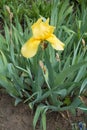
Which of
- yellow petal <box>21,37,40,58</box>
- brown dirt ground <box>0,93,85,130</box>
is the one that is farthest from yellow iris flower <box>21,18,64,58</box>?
brown dirt ground <box>0,93,85,130</box>

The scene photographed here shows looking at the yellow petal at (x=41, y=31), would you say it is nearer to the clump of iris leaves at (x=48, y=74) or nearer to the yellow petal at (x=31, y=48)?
the yellow petal at (x=31, y=48)

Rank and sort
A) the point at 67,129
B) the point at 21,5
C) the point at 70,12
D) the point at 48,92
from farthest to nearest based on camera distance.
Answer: the point at 21,5
the point at 70,12
the point at 67,129
the point at 48,92

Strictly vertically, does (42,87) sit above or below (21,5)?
below

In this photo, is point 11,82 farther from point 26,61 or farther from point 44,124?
point 44,124

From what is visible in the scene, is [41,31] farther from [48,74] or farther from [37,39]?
[48,74]

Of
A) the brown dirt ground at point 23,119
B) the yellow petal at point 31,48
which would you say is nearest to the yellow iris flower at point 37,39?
the yellow petal at point 31,48

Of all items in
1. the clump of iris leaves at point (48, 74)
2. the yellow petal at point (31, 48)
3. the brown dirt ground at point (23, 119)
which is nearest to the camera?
the yellow petal at point (31, 48)

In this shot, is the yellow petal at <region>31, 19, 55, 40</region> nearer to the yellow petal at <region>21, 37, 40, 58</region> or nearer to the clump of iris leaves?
the yellow petal at <region>21, 37, 40, 58</region>

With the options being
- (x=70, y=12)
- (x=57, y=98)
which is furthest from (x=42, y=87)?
(x=70, y=12)
